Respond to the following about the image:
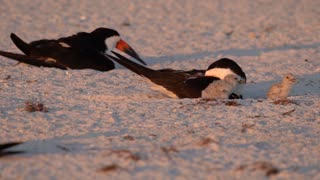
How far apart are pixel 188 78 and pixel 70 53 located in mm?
1931

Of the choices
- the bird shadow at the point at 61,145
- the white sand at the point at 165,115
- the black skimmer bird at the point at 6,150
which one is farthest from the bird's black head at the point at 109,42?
the black skimmer bird at the point at 6,150

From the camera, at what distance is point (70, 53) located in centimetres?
812

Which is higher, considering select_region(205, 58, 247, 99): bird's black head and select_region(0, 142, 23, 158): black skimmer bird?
select_region(205, 58, 247, 99): bird's black head

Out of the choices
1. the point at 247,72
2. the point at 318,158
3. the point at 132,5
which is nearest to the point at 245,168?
the point at 318,158

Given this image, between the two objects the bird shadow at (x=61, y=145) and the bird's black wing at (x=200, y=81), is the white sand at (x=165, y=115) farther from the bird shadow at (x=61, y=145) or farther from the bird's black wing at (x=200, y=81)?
the bird's black wing at (x=200, y=81)

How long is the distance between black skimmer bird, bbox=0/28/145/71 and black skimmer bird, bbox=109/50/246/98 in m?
0.99

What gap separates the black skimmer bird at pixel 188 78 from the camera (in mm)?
6672

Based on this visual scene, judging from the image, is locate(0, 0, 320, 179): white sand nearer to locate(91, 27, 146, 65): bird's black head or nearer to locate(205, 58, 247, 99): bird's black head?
locate(91, 27, 146, 65): bird's black head

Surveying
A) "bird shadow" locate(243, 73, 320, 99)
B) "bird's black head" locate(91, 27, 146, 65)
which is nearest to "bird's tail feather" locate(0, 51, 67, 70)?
"bird's black head" locate(91, 27, 146, 65)

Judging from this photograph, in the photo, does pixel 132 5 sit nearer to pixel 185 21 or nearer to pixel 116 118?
pixel 185 21

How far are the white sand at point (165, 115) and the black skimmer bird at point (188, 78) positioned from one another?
6.4 inches

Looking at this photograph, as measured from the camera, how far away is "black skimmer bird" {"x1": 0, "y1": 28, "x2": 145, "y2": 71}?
791cm

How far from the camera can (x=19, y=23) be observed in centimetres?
1054

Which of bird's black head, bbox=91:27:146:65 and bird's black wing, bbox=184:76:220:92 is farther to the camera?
bird's black head, bbox=91:27:146:65
